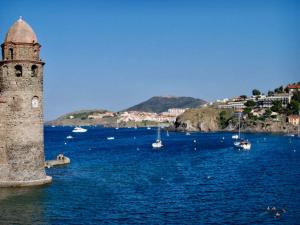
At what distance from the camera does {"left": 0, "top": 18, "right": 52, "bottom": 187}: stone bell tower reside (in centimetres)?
4269

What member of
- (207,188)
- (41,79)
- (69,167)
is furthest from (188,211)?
(69,167)

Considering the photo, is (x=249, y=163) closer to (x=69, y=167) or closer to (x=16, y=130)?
(x=69, y=167)

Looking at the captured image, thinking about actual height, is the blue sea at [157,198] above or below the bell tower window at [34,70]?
below

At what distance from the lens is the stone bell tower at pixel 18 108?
42.7m

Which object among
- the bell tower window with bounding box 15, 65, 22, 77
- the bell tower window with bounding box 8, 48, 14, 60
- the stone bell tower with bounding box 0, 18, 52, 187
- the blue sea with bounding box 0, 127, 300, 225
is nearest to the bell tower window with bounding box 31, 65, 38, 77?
the stone bell tower with bounding box 0, 18, 52, 187

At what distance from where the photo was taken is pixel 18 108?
4291 centimetres

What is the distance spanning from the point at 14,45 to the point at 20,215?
15.6m

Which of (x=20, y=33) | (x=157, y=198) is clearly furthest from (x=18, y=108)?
(x=157, y=198)

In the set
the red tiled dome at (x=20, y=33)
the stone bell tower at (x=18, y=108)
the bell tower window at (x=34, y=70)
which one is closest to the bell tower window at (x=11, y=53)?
the stone bell tower at (x=18, y=108)

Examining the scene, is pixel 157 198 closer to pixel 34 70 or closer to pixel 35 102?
pixel 35 102

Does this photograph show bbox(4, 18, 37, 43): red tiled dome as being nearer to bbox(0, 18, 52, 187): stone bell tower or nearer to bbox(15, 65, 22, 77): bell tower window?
bbox(0, 18, 52, 187): stone bell tower

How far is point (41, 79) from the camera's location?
44156mm

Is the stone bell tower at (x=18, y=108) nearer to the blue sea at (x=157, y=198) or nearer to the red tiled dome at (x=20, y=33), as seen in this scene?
the red tiled dome at (x=20, y=33)

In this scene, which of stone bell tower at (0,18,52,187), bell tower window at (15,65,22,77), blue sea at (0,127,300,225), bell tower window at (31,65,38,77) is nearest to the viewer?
blue sea at (0,127,300,225)
